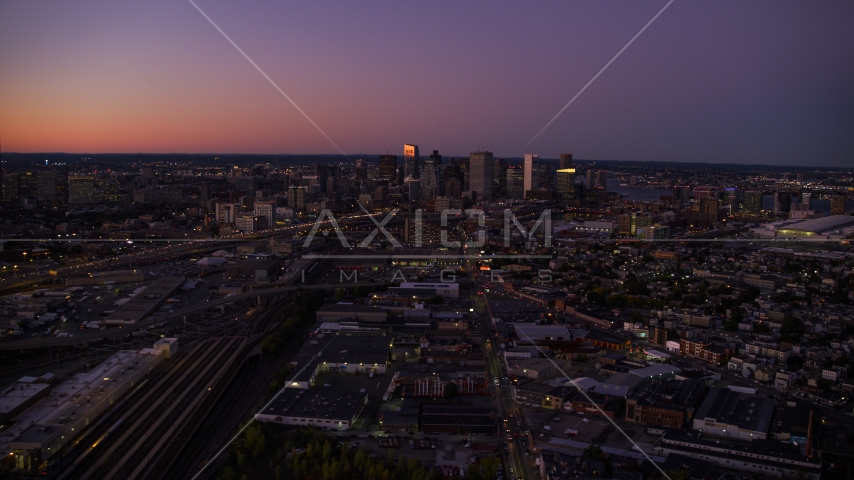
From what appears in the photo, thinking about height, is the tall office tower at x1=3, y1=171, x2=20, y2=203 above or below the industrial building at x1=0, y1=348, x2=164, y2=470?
above

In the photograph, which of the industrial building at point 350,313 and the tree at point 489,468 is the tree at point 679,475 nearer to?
the tree at point 489,468

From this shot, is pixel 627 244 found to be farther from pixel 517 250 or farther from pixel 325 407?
pixel 325 407

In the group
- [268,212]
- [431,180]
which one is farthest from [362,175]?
[268,212]

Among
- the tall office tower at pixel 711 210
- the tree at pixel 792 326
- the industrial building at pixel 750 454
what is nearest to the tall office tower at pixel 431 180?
the tall office tower at pixel 711 210

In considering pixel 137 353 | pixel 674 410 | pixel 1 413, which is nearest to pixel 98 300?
pixel 137 353

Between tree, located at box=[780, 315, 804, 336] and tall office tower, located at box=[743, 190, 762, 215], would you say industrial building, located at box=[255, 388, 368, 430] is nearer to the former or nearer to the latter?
tree, located at box=[780, 315, 804, 336]

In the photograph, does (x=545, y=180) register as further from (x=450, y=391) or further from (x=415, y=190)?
(x=450, y=391)

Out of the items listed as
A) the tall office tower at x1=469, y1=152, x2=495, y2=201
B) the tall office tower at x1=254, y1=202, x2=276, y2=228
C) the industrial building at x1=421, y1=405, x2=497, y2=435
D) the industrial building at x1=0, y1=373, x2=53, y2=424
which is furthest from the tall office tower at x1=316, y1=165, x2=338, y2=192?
the industrial building at x1=421, y1=405, x2=497, y2=435
